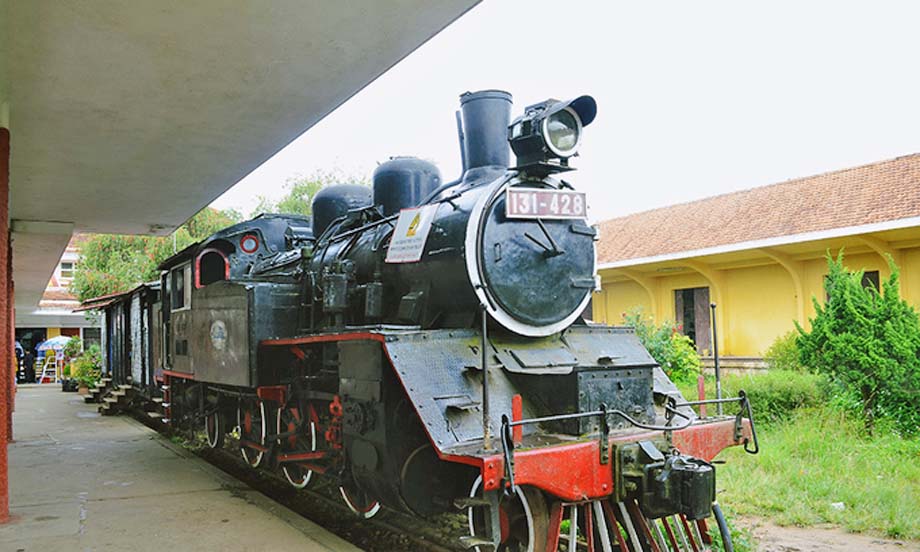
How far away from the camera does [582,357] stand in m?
5.32

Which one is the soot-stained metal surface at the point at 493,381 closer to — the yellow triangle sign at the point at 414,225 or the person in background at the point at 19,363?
the yellow triangle sign at the point at 414,225

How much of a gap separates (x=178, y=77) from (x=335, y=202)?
2.79 meters

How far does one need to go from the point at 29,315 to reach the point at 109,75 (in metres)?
27.1

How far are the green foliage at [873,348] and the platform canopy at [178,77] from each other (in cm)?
661

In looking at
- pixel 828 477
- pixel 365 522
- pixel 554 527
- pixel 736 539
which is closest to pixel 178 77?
pixel 365 522

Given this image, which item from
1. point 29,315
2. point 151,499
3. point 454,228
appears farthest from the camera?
point 29,315

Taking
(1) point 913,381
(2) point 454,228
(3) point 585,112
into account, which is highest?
(3) point 585,112

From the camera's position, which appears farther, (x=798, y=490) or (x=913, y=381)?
(x=913, y=381)

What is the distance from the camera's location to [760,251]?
1262cm

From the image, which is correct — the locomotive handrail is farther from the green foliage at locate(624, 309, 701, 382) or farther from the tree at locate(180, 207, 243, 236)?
the tree at locate(180, 207, 243, 236)

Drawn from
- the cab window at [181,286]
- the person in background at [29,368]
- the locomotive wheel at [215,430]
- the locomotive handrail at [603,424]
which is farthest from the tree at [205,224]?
the locomotive handrail at [603,424]

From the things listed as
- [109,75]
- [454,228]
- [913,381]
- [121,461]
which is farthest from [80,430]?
[913,381]

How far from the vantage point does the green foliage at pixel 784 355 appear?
11711 millimetres

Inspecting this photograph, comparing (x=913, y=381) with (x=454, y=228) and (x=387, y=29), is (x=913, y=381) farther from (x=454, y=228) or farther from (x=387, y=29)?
(x=387, y=29)
